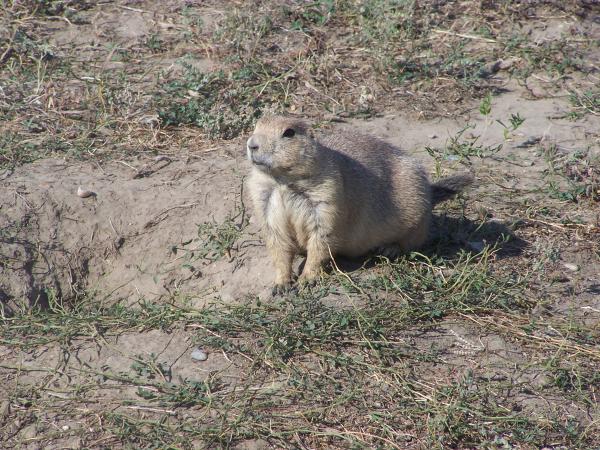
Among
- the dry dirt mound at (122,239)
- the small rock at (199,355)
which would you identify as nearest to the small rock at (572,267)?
the dry dirt mound at (122,239)

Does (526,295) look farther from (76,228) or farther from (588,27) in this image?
(588,27)

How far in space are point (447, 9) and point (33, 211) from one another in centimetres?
489

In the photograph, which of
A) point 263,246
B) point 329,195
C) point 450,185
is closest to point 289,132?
point 329,195

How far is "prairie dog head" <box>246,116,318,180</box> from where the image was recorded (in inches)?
190

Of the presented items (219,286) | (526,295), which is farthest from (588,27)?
(219,286)

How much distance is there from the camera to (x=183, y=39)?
795 centimetres

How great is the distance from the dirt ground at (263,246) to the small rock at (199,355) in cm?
2

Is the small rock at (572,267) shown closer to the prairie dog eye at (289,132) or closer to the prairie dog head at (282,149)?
the prairie dog head at (282,149)

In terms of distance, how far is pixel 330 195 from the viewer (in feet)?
16.8

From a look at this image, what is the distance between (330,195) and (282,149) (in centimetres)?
Result: 48

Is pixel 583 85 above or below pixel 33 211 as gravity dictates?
above

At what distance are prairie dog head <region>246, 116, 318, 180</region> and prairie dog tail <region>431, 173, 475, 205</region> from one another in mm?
1340

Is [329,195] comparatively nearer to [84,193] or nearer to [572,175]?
[84,193]

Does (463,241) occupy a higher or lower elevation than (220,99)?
lower
